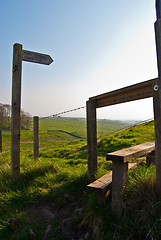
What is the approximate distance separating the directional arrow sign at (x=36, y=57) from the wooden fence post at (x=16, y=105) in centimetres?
17

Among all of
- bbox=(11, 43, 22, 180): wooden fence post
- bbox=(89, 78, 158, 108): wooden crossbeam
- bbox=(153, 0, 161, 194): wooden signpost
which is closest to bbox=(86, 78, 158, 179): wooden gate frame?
bbox=(89, 78, 158, 108): wooden crossbeam

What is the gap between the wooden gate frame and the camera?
2861 millimetres

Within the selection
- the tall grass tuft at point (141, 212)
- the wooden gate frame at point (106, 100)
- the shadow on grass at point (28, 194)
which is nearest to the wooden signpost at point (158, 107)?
the tall grass tuft at point (141, 212)

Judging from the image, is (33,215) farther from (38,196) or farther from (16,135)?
(16,135)

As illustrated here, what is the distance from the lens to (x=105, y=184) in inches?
113

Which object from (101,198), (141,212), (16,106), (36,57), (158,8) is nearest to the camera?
(141,212)

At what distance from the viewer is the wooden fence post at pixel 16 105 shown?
4711mm

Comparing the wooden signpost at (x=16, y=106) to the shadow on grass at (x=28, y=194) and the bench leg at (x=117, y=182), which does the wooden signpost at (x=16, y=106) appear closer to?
the shadow on grass at (x=28, y=194)

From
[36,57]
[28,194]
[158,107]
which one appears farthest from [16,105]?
[158,107]

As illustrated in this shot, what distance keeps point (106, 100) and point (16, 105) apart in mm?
2610

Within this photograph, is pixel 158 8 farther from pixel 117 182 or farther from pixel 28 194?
pixel 28 194

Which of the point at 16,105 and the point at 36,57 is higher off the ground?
the point at 36,57

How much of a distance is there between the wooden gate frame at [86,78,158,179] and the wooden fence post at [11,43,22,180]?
7.01 feet

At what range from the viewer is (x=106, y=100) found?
3.62m
